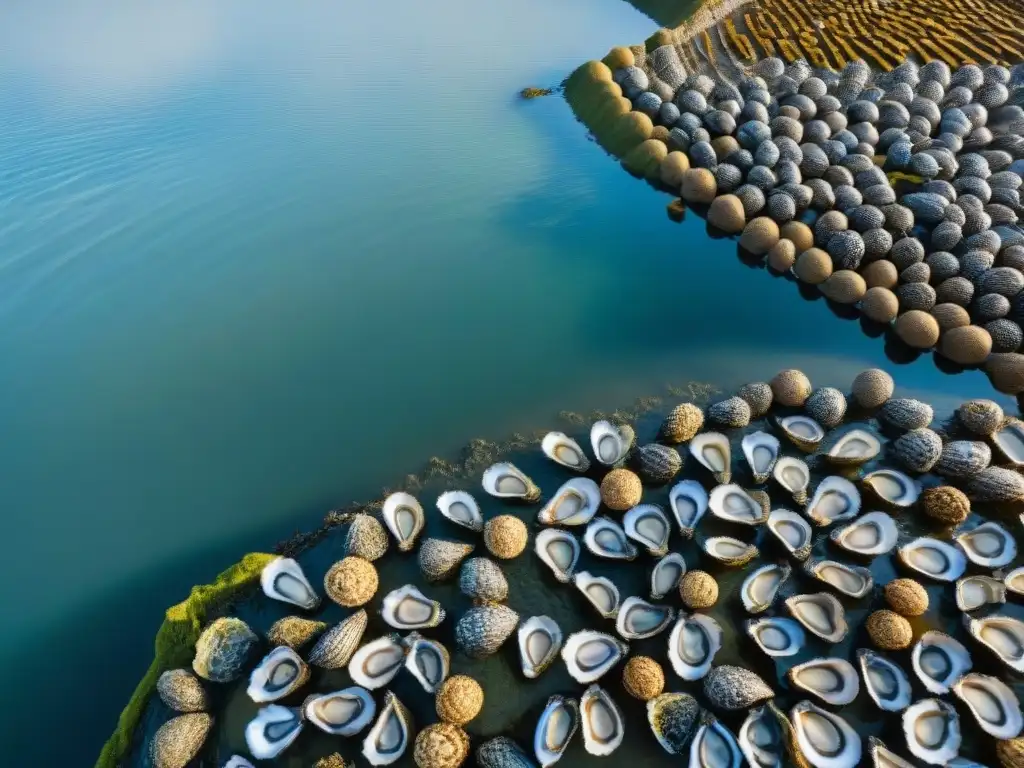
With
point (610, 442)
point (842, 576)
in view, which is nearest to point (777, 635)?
point (842, 576)

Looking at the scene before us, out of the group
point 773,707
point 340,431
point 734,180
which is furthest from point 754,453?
point 734,180

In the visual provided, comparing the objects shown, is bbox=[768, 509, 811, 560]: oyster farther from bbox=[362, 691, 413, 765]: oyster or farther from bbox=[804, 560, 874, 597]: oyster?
bbox=[362, 691, 413, 765]: oyster

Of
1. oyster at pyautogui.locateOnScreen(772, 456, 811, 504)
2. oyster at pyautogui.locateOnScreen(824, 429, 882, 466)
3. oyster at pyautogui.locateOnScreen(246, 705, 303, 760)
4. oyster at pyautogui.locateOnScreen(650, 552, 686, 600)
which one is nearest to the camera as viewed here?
oyster at pyautogui.locateOnScreen(246, 705, 303, 760)

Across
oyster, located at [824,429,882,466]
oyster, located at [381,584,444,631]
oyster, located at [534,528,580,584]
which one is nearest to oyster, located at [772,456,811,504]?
oyster, located at [824,429,882,466]

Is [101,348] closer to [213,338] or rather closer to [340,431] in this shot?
[213,338]

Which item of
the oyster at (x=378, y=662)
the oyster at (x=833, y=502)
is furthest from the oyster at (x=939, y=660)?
the oyster at (x=378, y=662)
